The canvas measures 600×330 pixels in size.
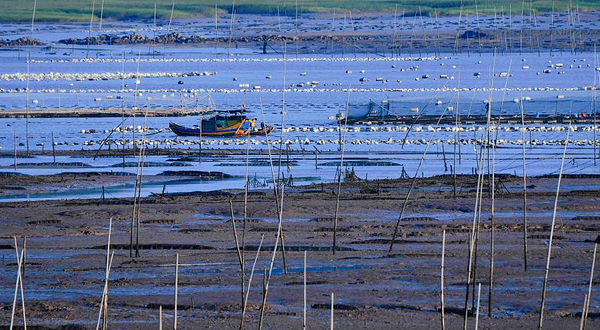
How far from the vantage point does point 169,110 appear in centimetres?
5066

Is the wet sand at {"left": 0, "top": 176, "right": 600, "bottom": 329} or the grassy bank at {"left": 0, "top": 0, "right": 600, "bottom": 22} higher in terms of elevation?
the wet sand at {"left": 0, "top": 176, "right": 600, "bottom": 329}

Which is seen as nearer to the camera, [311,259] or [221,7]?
[311,259]

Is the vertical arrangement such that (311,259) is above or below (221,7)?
above

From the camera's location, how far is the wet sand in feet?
42.8

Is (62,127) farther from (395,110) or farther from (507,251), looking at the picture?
(507,251)

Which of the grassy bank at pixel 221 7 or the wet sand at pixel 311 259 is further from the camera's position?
the grassy bank at pixel 221 7

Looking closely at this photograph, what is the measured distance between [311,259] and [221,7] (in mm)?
136663

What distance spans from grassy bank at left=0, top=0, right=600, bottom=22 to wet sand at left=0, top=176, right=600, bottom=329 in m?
114

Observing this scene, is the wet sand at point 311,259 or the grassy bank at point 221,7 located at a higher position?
the wet sand at point 311,259

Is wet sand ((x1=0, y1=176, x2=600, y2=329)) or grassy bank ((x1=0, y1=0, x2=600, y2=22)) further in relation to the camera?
grassy bank ((x1=0, y1=0, x2=600, y2=22))

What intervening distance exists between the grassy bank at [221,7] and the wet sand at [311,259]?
11430 cm

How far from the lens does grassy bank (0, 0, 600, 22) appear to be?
13738 cm

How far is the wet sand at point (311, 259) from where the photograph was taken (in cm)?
1305

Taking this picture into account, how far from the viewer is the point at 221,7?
5940 inches
